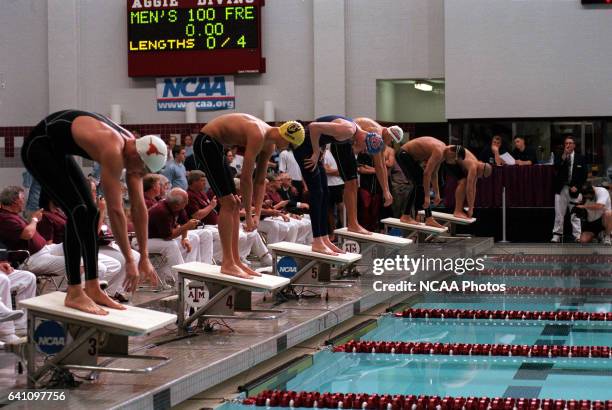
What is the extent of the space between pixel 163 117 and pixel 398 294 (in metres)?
8.82

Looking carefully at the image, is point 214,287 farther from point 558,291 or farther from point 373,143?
point 558,291

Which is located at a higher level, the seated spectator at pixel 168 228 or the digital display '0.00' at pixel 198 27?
the digital display '0.00' at pixel 198 27

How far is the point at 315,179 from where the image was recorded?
8.23 metres

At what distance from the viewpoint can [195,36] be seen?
1661 cm

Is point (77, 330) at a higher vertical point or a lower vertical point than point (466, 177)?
lower

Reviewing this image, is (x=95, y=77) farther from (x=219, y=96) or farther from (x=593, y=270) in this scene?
(x=593, y=270)

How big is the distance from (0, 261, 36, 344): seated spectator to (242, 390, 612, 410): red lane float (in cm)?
132

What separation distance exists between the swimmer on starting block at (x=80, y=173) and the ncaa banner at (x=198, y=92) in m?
12.4

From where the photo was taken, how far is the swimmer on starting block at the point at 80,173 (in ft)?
15.2

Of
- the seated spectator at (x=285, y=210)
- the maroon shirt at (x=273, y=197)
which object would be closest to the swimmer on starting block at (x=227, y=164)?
the seated spectator at (x=285, y=210)

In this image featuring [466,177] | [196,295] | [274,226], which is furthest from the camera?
[466,177]

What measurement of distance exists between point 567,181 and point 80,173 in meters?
10.8

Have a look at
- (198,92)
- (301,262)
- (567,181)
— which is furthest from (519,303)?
(198,92)

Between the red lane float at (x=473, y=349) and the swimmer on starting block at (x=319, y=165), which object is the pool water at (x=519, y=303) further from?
the red lane float at (x=473, y=349)
